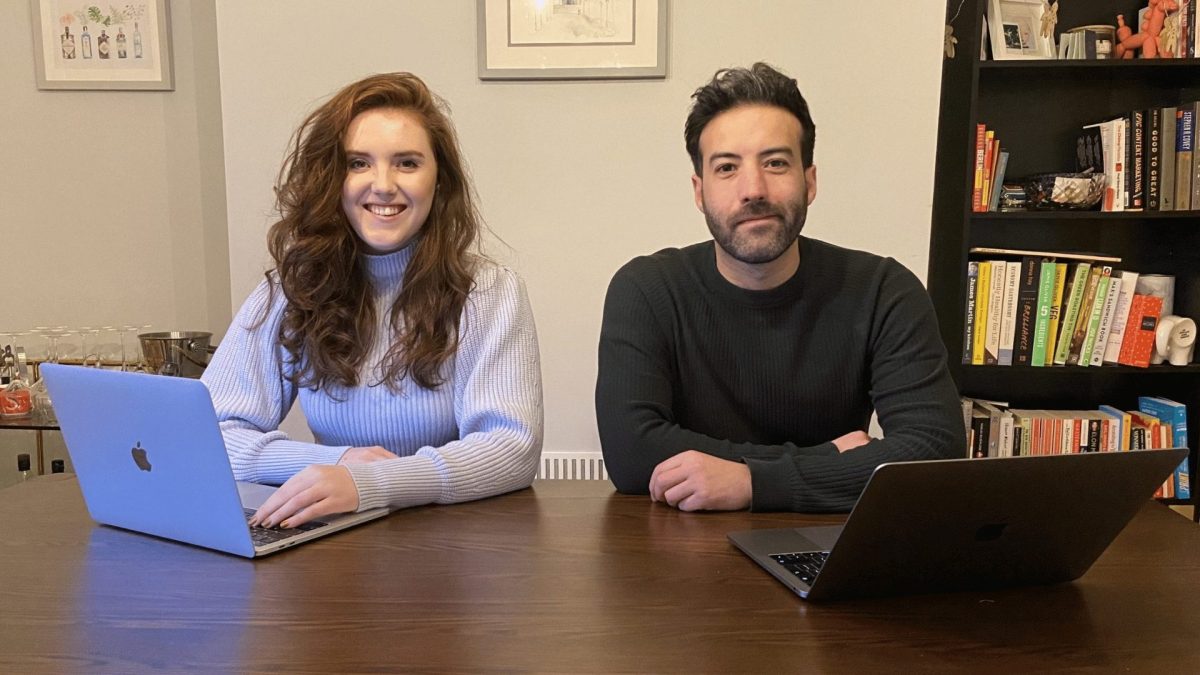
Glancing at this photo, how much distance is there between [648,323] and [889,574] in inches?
29.3

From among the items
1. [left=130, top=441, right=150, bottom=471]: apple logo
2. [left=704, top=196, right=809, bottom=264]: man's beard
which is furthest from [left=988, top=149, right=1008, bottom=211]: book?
[left=130, top=441, right=150, bottom=471]: apple logo

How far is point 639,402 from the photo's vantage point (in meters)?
1.46

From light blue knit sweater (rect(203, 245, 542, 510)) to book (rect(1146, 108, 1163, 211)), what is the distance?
1924 mm

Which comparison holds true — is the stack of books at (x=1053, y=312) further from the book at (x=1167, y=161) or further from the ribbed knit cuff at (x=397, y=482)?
the ribbed knit cuff at (x=397, y=482)

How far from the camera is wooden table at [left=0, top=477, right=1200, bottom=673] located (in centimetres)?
79

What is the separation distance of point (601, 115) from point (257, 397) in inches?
52.5

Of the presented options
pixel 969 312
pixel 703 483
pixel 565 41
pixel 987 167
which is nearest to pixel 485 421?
pixel 703 483

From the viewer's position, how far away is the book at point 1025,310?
2.51 metres

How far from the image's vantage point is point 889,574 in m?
0.89

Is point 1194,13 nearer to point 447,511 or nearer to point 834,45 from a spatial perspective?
point 834,45

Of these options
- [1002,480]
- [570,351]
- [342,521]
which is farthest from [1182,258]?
[342,521]

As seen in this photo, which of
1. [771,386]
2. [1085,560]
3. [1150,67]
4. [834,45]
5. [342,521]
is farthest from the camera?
[1150,67]

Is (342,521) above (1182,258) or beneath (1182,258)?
beneath

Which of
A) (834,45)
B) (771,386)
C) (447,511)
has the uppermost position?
(834,45)
